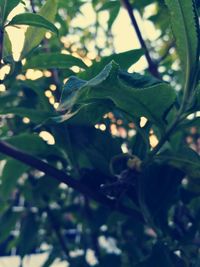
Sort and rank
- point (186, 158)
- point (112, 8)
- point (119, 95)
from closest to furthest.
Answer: point (119, 95) → point (186, 158) → point (112, 8)

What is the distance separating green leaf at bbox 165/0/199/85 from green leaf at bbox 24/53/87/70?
16cm

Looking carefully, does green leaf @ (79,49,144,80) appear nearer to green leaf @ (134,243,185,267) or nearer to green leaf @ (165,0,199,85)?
green leaf @ (165,0,199,85)

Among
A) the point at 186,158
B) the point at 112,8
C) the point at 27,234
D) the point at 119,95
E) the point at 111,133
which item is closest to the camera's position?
the point at 119,95

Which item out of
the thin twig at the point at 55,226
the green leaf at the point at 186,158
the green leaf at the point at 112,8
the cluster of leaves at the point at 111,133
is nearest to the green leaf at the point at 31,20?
the cluster of leaves at the point at 111,133

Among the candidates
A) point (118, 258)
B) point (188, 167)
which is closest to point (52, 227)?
point (118, 258)

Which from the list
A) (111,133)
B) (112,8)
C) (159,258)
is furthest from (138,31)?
(159,258)

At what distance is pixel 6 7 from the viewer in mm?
521

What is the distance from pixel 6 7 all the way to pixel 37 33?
8cm

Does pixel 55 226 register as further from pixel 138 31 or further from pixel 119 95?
pixel 119 95

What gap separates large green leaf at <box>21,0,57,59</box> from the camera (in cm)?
59

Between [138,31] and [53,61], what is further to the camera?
[138,31]

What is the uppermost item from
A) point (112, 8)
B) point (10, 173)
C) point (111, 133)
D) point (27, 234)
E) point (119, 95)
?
point (112, 8)

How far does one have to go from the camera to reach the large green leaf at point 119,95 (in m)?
0.42

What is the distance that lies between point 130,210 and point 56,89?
0.35 meters
